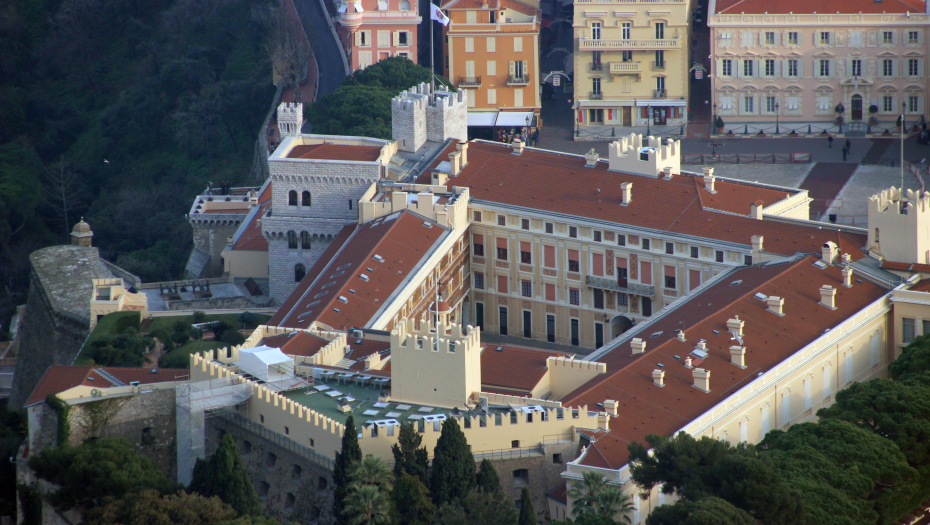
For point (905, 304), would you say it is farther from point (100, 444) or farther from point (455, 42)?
point (455, 42)

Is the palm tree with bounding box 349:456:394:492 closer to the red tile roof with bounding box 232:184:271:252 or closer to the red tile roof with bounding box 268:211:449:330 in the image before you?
the red tile roof with bounding box 268:211:449:330

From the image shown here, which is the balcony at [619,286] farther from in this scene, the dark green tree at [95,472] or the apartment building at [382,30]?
the apartment building at [382,30]

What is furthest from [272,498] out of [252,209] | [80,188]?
[80,188]

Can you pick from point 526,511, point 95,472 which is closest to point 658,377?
point 526,511

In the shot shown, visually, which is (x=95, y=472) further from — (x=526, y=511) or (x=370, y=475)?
(x=526, y=511)

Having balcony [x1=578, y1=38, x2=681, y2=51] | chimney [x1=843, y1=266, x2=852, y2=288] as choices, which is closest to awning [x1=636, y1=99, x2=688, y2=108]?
balcony [x1=578, y1=38, x2=681, y2=51]
